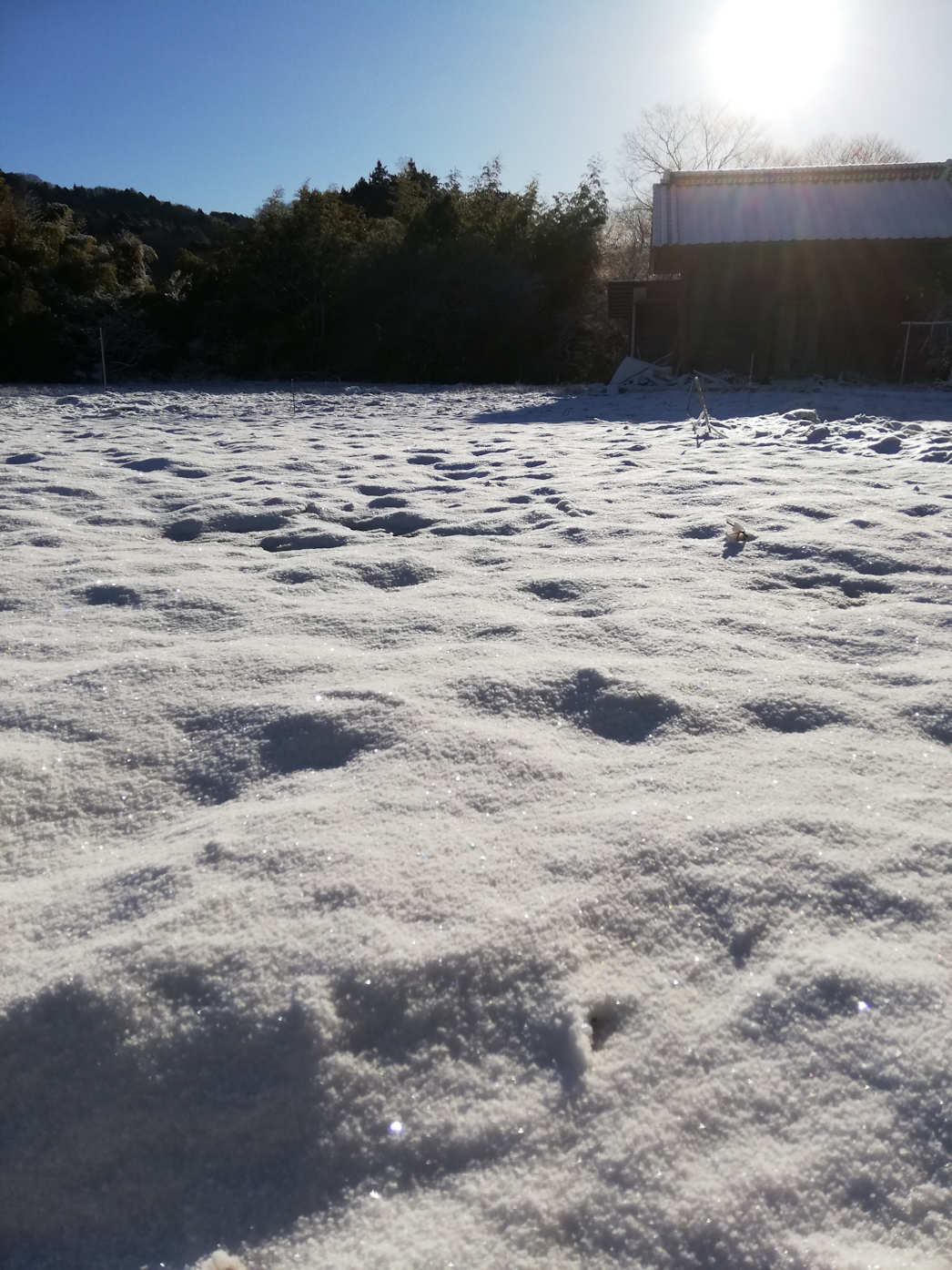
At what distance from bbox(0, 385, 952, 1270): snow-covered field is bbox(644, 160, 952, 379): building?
29.5ft

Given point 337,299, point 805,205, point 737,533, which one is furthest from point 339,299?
point 737,533

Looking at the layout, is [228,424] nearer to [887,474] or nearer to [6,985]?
[887,474]

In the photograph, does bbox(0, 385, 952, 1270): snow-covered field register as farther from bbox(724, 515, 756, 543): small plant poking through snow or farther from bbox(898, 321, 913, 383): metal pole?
bbox(898, 321, 913, 383): metal pole

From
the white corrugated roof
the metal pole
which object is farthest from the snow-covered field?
the white corrugated roof

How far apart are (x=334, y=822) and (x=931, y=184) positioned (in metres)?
12.4

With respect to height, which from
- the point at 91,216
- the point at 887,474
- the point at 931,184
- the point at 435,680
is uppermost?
the point at 91,216

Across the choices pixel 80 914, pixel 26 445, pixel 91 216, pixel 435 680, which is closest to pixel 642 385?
pixel 26 445

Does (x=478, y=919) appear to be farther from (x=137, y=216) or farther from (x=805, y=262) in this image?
(x=137, y=216)

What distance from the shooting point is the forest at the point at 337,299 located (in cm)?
1170

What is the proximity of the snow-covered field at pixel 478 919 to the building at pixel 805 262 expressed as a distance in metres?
8.99

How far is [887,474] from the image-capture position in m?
3.55

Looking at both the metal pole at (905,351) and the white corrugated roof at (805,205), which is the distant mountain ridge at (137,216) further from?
the metal pole at (905,351)

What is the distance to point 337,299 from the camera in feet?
40.8

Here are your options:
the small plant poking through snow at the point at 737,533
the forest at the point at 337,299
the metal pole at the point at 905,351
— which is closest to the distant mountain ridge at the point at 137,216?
the forest at the point at 337,299
